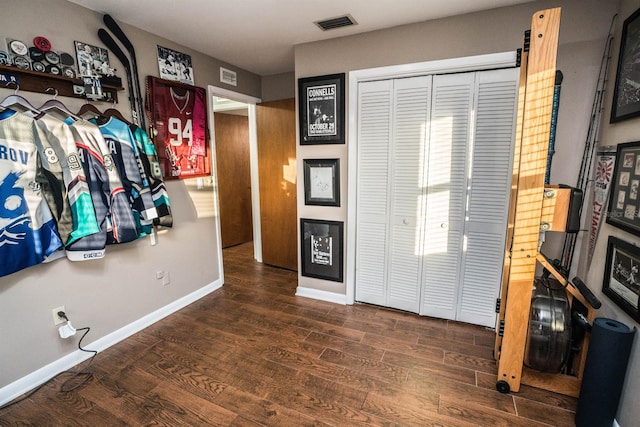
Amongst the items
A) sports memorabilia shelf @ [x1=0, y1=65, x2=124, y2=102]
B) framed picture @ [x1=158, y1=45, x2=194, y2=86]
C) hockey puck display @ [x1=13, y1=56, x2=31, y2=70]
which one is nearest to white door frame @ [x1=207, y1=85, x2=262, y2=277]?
framed picture @ [x1=158, y1=45, x2=194, y2=86]

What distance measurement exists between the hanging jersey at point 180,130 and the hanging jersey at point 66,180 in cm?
72

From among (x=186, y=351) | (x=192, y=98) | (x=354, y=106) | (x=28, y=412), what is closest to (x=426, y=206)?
(x=354, y=106)

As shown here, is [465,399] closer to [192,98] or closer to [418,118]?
[418,118]

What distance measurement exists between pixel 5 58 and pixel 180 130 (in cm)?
122

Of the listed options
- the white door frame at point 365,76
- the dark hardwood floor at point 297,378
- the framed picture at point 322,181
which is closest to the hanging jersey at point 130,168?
the dark hardwood floor at point 297,378

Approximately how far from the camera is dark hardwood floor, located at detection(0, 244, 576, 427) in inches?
66.9

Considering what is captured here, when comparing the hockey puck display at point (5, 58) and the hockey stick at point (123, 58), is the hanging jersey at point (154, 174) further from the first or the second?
the hockey puck display at point (5, 58)

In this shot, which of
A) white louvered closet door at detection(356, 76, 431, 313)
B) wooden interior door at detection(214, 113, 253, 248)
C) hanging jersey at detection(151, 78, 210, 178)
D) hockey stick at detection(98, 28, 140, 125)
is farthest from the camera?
wooden interior door at detection(214, 113, 253, 248)

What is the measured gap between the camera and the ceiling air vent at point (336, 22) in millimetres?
2326

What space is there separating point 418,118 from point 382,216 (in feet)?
2.96

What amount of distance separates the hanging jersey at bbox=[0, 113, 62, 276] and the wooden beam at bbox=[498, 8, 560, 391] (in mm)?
2873

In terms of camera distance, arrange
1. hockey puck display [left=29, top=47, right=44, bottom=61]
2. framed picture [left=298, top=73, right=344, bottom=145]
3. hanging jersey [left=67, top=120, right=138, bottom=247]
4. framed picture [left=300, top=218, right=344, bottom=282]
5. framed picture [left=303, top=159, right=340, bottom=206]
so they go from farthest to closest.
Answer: framed picture [left=300, top=218, right=344, bottom=282] → framed picture [left=303, top=159, right=340, bottom=206] → framed picture [left=298, top=73, right=344, bottom=145] → hanging jersey [left=67, top=120, right=138, bottom=247] → hockey puck display [left=29, top=47, right=44, bottom=61]

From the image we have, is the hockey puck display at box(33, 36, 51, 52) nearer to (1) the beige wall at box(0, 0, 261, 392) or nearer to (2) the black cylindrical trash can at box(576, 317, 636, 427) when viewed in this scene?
(1) the beige wall at box(0, 0, 261, 392)

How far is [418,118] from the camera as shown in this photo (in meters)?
2.50
